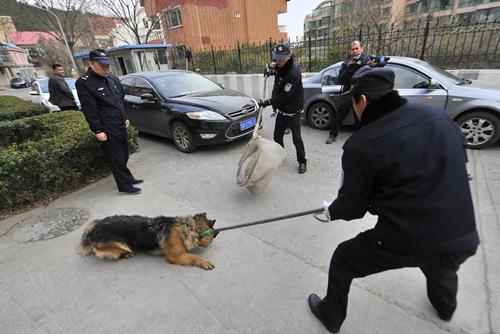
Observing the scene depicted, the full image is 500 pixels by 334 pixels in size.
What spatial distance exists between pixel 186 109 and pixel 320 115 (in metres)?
3.09

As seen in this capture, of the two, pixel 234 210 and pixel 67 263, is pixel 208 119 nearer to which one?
pixel 234 210

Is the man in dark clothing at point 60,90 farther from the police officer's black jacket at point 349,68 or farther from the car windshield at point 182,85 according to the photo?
the police officer's black jacket at point 349,68

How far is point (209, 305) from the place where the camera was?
86.4 inches

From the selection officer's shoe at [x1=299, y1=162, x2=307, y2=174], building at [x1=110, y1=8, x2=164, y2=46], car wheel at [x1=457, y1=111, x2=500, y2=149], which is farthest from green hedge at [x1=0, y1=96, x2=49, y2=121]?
building at [x1=110, y1=8, x2=164, y2=46]

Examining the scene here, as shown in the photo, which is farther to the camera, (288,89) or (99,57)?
(288,89)

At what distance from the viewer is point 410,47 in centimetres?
913

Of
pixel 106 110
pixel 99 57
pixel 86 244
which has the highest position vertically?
pixel 99 57

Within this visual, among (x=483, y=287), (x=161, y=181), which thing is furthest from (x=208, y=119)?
(x=483, y=287)

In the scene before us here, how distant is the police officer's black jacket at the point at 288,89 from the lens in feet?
12.6

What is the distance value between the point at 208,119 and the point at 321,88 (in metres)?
2.73

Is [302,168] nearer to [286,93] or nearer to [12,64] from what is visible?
[286,93]

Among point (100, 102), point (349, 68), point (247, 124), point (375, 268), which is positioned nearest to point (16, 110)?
point (100, 102)

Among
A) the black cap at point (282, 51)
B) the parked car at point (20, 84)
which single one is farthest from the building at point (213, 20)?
the parked car at point (20, 84)

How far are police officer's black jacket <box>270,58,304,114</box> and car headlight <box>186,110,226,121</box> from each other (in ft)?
4.52
